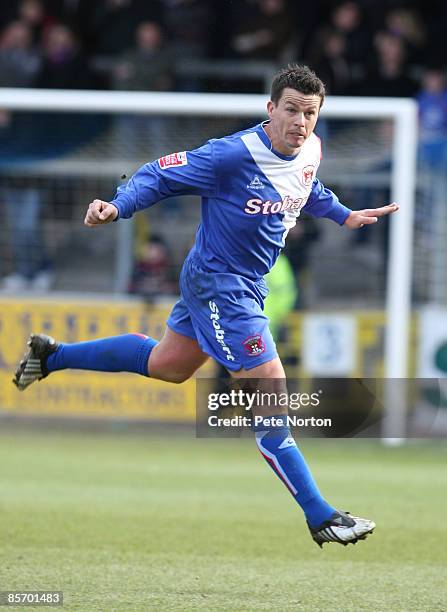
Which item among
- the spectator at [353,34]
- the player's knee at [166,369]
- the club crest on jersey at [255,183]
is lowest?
the player's knee at [166,369]

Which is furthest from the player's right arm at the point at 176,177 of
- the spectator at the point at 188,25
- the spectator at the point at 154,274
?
the spectator at the point at 188,25

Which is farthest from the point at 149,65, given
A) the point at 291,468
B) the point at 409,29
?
the point at 291,468

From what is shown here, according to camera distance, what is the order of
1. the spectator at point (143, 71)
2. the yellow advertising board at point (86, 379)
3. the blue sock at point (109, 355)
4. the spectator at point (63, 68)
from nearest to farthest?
the blue sock at point (109, 355) → the yellow advertising board at point (86, 379) → the spectator at point (143, 71) → the spectator at point (63, 68)

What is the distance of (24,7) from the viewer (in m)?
15.0

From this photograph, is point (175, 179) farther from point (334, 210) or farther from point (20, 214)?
point (20, 214)

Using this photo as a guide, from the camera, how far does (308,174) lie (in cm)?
570

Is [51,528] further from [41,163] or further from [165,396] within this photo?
[41,163]

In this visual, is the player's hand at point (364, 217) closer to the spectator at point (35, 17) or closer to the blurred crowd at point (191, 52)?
the blurred crowd at point (191, 52)

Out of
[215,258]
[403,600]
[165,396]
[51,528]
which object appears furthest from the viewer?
[165,396]

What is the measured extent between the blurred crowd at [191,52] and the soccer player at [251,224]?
674 centimetres

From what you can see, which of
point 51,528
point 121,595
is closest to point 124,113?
point 51,528

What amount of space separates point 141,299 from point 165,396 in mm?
1120

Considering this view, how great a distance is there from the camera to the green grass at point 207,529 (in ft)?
17.5

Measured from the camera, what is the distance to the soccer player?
17.6 ft
